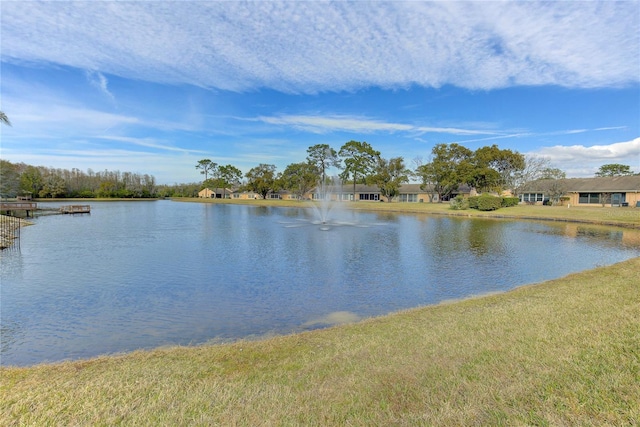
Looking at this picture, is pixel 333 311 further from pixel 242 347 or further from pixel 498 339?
pixel 498 339

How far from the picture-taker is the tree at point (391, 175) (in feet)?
179

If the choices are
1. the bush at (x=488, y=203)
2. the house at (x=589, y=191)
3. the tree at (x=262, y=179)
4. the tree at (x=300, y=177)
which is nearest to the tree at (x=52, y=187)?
the tree at (x=262, y=179)

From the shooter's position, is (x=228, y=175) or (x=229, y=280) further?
(x=228, y=175)

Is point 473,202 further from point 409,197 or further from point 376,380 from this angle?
point 376,380

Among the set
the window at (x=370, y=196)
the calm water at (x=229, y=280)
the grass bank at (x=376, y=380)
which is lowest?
Result: the calm water at (x=229, y=280)

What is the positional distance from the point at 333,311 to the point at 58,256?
40.2 feet

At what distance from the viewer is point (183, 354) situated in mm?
4559

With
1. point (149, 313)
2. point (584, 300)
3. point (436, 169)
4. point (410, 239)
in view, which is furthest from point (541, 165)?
point (149, 313)

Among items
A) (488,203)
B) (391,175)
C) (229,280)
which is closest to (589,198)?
Answer: (488,203)

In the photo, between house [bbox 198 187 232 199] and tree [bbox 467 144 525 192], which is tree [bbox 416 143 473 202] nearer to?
tree [bbox 467 144 525 192]

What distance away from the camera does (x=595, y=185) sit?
133 feet

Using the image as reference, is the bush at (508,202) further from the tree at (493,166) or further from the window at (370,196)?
the window at (370,196)

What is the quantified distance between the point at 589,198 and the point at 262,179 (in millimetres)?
57683

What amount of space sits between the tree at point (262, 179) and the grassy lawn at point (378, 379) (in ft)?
235
